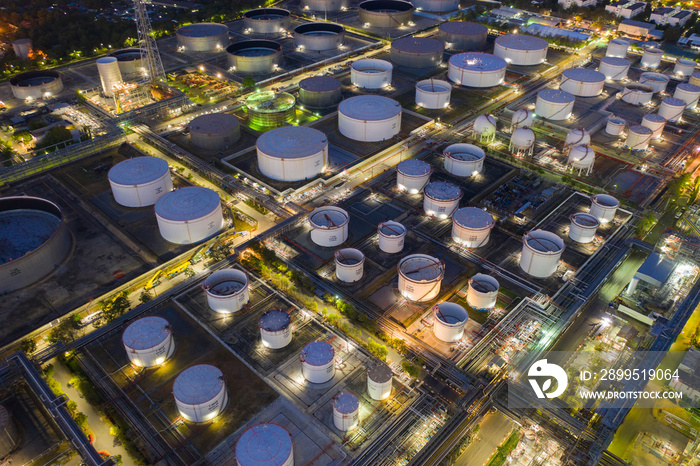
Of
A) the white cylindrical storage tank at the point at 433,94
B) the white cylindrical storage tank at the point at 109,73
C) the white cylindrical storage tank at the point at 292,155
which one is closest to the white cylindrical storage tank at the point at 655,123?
the white cylindrical storage tank at the point at 433,94

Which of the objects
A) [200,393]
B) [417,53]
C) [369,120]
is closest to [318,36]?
[417,53]

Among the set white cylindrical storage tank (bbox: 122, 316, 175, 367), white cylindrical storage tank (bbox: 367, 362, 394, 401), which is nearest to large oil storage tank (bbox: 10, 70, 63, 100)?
white cylindrical storage tank (bbox: 122, 316, 175, 367)

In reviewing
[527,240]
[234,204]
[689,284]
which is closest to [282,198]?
[234,204]

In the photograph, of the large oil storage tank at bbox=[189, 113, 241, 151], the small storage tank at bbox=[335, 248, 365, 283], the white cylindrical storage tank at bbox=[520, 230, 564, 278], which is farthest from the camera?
the large oil storage tank at bbox=[189, 113, 241, 151]

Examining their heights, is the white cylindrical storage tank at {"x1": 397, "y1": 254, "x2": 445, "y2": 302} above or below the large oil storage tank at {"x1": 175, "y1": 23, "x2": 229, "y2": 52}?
below

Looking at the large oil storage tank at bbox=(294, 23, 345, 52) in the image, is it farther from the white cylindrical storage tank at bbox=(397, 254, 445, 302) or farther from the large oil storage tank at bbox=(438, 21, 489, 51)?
the white cylindrical storage tank at bbox=(397, 254, 445, 302)

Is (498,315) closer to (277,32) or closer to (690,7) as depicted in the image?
(277,32)
